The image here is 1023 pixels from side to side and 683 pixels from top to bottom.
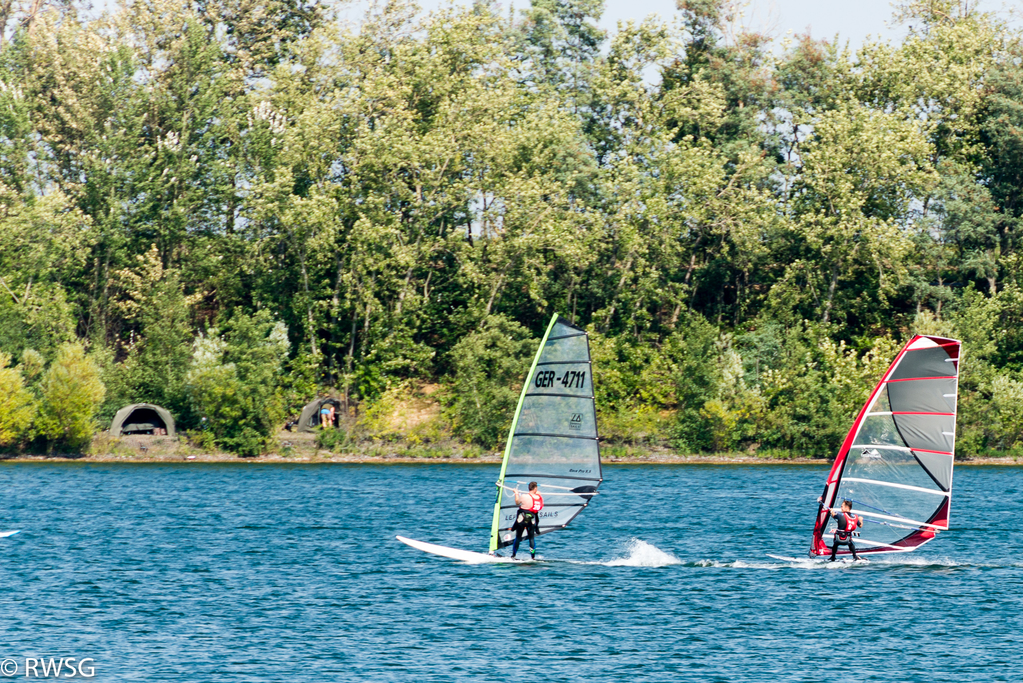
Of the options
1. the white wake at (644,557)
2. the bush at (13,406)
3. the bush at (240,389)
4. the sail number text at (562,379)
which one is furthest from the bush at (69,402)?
the sail number text at (562,379)

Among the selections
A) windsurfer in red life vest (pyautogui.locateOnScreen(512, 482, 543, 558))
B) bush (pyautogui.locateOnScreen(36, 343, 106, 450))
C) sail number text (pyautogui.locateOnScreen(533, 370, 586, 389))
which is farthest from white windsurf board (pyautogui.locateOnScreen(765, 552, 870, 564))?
bush (pyautogui.locateOnScreen(36, 343, 106, 450))

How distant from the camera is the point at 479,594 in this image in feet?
96.9

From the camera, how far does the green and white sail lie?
30203mm

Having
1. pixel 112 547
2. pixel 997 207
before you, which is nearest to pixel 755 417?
pixel 997 207

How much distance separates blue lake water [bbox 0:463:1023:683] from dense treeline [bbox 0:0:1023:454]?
1649 centimetres

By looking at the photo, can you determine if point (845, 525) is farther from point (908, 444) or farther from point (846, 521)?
point (908, 444)

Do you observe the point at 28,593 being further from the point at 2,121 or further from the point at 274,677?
the point at 2,121

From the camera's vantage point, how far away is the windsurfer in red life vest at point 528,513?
30594 mm

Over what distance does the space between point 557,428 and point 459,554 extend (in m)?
5.67

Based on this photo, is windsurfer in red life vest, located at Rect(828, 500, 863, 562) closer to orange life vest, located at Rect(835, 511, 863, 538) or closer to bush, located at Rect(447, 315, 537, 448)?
orange life vest, located at Rect(835, 511, 863, 538)

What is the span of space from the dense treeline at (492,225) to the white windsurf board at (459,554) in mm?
28442

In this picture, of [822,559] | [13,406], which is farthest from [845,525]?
[13,406]

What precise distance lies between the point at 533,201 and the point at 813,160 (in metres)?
15.7

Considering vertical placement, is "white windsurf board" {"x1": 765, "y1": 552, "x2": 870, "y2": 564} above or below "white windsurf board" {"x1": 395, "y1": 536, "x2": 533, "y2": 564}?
above
